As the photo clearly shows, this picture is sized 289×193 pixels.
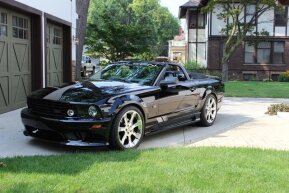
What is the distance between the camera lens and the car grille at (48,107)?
6442 mm

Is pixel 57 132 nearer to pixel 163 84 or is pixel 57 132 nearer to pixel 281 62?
pixel 163 84

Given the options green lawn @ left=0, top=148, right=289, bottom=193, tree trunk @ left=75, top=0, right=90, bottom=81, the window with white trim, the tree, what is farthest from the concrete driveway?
the window with white trim

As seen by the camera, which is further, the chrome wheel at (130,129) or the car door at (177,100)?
the car door at (177,100)

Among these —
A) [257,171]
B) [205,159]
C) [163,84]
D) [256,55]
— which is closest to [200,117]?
[163,84]

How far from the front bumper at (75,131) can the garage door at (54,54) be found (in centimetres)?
686

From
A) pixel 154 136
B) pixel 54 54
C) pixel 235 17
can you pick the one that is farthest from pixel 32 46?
pixel 235 17

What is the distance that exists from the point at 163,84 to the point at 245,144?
1697mm

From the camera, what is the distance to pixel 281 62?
32062 millimetres

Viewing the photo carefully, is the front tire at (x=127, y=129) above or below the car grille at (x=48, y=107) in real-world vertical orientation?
below

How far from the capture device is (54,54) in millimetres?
14070

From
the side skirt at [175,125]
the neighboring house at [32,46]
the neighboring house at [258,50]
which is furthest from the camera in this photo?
the neighboring house at [258,50]

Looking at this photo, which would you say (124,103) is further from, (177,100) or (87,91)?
(177,100)

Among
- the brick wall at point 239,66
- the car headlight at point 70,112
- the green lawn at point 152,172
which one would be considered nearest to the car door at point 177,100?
the green lawn at point 152,172

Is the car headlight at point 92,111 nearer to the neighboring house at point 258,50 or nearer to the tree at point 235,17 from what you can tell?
the tree at point 235,17
